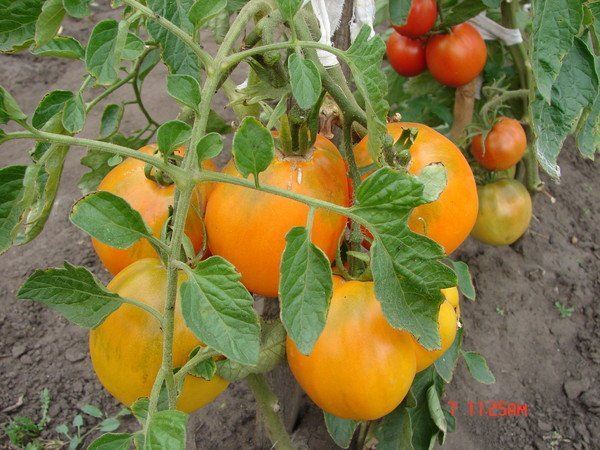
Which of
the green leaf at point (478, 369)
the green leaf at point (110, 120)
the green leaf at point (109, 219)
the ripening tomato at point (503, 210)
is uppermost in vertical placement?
the green leaf at point (109, 219)

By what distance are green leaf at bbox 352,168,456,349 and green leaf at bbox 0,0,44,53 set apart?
0.37 metres

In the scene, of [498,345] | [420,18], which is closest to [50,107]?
[420,18]

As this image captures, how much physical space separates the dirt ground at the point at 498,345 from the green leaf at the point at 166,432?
2.94 feet

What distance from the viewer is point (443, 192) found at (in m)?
0.73

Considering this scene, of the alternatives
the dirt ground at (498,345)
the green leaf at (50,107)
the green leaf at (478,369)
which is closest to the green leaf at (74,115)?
the green leaf at (50,107)

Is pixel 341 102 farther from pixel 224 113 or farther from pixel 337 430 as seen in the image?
pixel 224 113

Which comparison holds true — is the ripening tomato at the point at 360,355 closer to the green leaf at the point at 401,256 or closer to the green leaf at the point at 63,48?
the green leaf at the point at 401,256

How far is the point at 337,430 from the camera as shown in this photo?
1.03 m

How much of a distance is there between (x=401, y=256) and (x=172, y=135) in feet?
0.78

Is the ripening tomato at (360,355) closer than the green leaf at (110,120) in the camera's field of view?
Yes

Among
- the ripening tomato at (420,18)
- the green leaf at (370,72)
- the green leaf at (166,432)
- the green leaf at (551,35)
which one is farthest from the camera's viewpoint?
the ripening tomato at (420,18)

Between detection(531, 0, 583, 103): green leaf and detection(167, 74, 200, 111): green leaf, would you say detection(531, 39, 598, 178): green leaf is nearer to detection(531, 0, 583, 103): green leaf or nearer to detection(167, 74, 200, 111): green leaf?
detection(531, 0, 583, 103): green leaf

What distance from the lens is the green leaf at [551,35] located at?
0.73 metres

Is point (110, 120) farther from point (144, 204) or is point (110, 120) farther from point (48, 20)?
point (48, 20)
